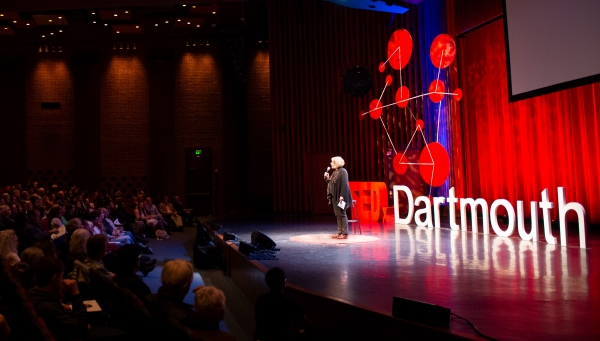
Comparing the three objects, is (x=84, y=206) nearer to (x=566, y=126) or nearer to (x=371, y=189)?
(x=371, y=189)

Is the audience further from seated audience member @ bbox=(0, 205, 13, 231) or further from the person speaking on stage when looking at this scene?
the person speaking on stage

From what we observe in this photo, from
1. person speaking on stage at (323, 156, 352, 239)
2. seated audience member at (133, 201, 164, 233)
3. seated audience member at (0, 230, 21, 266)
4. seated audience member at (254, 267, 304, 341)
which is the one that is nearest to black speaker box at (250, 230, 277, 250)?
person speaking on stage at (323, 156, 352, 239)

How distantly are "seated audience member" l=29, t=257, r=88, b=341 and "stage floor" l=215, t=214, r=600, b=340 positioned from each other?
1.95m

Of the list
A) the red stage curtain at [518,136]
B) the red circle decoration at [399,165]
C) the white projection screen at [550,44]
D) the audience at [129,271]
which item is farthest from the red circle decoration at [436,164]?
the audience at [129,271]

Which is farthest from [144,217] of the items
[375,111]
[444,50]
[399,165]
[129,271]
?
[129,271]

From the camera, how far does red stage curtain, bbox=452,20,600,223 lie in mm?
9891

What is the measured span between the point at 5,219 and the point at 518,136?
9943 millimetres

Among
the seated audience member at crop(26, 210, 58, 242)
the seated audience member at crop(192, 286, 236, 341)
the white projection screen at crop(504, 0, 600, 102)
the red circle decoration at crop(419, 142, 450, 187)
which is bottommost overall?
Answer: the seated audience member at crop(192, 286, 236, 341)

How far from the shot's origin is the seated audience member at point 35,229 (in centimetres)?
710

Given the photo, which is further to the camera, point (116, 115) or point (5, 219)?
point (116, 115)

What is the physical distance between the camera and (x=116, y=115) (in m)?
17.2

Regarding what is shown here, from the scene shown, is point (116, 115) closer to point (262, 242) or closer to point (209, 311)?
point (262, 242)

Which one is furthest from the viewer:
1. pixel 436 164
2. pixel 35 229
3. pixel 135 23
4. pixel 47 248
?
pixel 135 23

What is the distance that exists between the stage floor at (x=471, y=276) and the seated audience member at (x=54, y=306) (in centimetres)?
195
